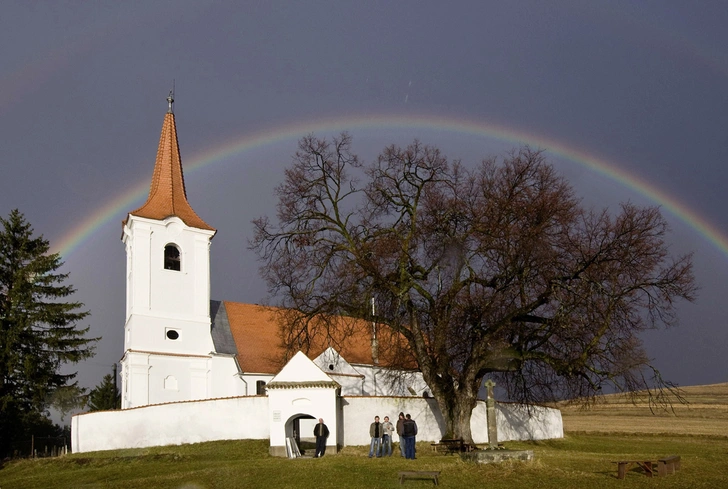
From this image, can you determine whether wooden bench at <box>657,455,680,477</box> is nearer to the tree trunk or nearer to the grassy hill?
the grassy hill

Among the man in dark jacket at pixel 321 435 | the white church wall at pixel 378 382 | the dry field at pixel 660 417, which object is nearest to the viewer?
the man in dark jacket at pixel 321 435

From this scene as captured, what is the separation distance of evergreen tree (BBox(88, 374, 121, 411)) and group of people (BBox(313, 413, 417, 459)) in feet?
88.4

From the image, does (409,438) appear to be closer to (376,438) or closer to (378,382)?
(376,438)

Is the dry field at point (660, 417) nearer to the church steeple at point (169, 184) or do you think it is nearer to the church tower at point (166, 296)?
the church tower at point (166, 296)

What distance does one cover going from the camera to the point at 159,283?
40531mm

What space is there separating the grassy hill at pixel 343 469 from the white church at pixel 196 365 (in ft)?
3.92

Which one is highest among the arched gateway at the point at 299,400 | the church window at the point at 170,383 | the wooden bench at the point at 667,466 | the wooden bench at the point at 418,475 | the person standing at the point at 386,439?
the church window at the point at 170,383

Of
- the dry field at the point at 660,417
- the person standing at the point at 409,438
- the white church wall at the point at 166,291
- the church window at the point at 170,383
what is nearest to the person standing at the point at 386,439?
the person standing at the point at 409,438

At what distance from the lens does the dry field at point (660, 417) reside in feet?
126

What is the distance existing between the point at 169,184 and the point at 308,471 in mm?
26085

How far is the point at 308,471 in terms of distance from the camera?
Result: 66.6ft

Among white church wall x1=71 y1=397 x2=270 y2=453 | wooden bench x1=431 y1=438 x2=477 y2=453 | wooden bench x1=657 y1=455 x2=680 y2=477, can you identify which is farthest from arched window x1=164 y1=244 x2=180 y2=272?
wooden bench x1=657 y1=455 x2=680 y2=477

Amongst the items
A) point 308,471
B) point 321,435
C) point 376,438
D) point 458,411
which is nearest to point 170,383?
point 321,435

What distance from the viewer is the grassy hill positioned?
1847 centimetres
